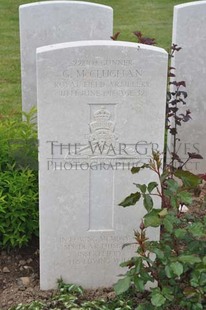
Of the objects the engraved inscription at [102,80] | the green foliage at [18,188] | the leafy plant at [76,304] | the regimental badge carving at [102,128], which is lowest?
the leafy plant at [76,304]

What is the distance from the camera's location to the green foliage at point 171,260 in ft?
10.8

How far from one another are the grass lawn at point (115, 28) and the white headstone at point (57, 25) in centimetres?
136

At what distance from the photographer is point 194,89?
542cm

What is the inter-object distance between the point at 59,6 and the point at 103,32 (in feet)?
1.44

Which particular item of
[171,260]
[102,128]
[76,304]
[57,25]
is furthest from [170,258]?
[57,25]

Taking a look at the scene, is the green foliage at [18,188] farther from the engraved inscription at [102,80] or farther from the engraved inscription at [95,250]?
the engraved inscription at [102,80]

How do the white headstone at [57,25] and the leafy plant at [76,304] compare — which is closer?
the leafy plant at [76,304]

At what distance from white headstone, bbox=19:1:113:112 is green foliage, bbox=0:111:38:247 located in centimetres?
124

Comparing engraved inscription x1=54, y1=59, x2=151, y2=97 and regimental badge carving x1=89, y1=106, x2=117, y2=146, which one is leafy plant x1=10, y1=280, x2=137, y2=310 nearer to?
regimental badge carving x1=89, y1=106, x2=117, y2=146

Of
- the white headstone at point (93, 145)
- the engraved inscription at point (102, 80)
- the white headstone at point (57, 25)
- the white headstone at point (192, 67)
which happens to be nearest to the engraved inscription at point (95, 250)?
the white headstone at point (93, 145)

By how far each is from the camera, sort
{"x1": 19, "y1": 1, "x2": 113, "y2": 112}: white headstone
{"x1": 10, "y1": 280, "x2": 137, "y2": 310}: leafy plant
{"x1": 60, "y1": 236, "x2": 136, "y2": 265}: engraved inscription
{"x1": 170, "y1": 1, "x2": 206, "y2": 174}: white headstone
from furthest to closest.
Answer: {"x1": 19, "y1": 1, "x2": 113, "y2": 112}: white headstone, {"x1": 170, "y1": 1, "x2": 206, "y2": 174}: white headstone, {"x1": 60, "y1": 236, "x2": 136, "y2": 265}: engraved inscription, {"x1": 10, "y1": 280, "x2": 137, "y2": 310}: leafy plant

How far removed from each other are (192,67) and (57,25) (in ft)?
3.88

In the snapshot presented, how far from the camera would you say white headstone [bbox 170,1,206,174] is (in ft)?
17.1

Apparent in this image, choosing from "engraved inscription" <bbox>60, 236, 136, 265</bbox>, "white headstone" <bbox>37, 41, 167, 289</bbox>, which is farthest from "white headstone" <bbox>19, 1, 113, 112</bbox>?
"engraved inscription" <bbox>60, 236, 136, 265</bbox>
